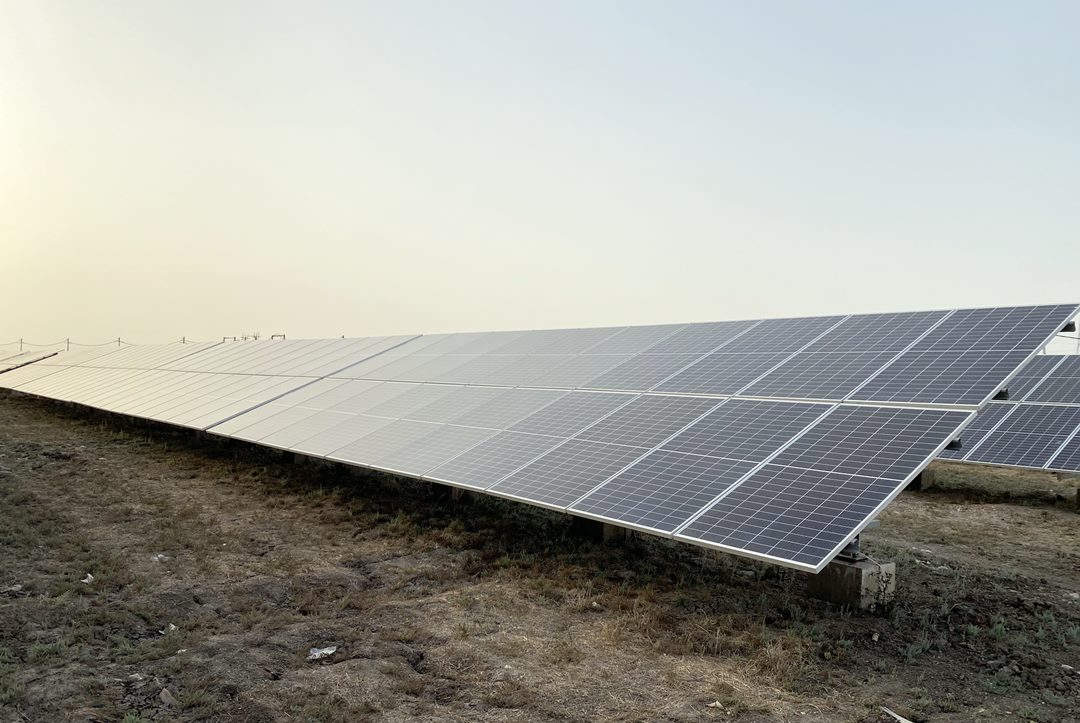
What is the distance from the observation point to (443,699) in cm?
733

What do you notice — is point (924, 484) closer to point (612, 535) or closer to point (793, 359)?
point (793, 359)

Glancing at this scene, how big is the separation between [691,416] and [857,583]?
4.00m

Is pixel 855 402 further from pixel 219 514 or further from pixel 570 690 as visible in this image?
pixel 219 514

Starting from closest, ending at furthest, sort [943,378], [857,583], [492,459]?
[857,583]
[943,378]
[492,459]

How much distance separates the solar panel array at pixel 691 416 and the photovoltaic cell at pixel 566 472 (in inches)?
1.5

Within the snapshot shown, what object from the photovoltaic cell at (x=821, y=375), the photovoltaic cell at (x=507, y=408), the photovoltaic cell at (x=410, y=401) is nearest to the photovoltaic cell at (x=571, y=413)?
the photovoltaic cell at (x=507, y=408)

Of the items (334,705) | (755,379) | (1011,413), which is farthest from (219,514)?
(1011,413)

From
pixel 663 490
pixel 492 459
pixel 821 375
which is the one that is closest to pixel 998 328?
pixel 821 375

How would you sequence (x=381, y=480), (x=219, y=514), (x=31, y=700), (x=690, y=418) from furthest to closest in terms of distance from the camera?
(x=381, y=480)
(x=219, y=514)
(x=690, y=418)
(x=31, y=700)

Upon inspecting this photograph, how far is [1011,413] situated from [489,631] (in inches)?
835

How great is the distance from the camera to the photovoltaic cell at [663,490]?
9477 mm

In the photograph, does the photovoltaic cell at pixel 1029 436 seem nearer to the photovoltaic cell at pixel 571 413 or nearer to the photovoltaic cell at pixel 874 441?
the photovoltaic cell at pixel 874 441

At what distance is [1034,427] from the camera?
70.0ft

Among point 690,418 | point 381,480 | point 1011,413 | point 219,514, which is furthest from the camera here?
point 1011,413
